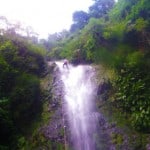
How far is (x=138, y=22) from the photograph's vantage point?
53.7ft

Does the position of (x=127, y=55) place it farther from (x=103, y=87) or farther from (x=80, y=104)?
(x=80, y=104)

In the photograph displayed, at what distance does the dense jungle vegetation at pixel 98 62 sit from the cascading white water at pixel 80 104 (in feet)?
3.58

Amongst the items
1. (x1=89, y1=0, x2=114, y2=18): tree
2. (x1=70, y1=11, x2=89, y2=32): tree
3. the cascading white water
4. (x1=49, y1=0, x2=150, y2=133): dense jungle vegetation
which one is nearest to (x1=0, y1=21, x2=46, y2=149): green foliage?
the cascading white water

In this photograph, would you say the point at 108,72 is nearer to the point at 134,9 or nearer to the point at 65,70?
the point at 65,70

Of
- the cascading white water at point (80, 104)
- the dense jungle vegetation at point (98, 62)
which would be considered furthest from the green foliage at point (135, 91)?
the cascading white water at point (80, 104)

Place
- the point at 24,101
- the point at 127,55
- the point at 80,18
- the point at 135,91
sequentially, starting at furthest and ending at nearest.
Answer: the point at 80,18 → the point at 127,55 → the point at 24,101 → the point at 135,91

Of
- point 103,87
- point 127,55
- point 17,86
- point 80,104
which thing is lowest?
point 80,104

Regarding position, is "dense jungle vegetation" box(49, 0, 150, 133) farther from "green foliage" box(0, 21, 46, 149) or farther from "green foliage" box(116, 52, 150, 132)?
"green foliage" box(0, 21, 46, 149)

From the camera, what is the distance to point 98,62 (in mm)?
17094

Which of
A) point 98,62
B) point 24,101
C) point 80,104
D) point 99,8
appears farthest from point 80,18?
point 24,101

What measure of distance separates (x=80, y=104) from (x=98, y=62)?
363cm

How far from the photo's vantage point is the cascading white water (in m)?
12.2

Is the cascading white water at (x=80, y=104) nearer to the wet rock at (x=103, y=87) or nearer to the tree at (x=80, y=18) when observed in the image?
the wet rock at (x=103, y=87)

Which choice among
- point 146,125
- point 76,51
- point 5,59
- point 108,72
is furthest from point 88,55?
point 146,125
